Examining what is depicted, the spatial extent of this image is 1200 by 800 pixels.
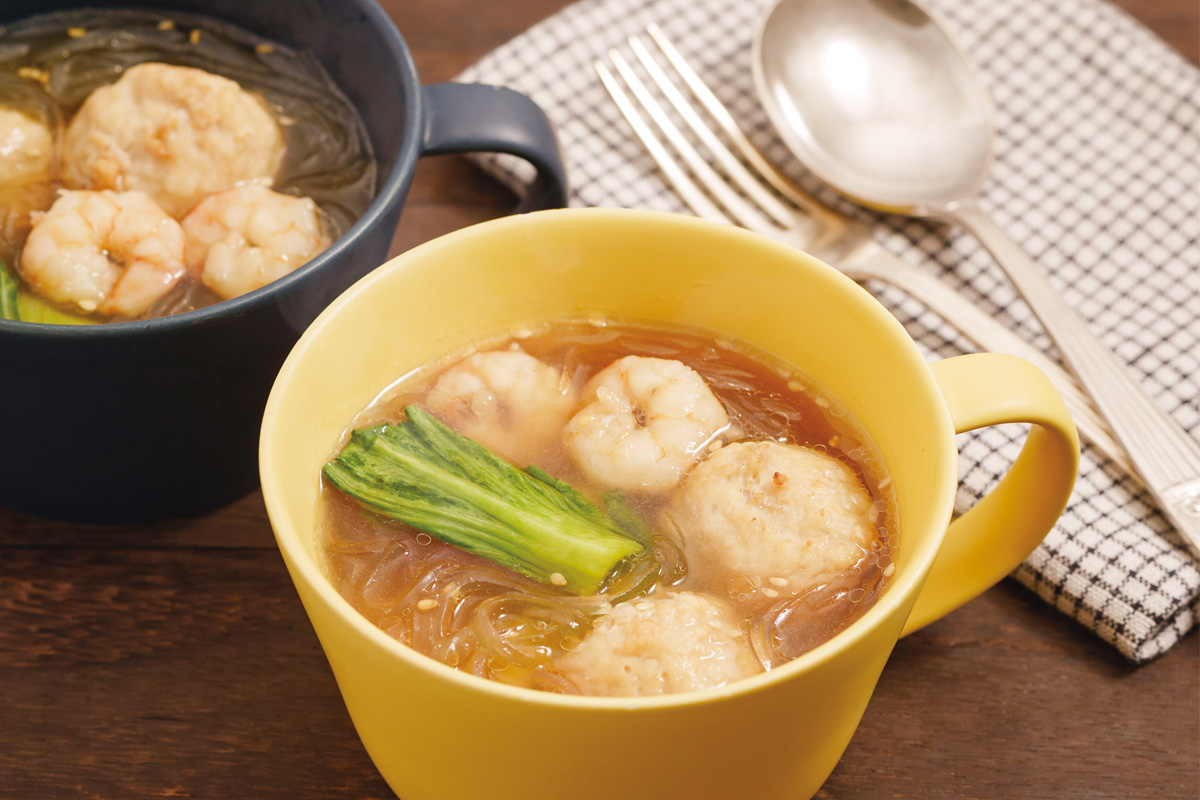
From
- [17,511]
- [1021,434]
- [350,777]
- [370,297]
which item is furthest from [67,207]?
[1021,434]

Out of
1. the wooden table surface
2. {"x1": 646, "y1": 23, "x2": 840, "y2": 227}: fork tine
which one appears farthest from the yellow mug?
{"x1": 646, "y1": 23, "x2": 840, "y2": 227}: fork tine

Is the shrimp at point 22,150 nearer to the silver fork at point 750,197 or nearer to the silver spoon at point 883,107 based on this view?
the silver fork at point 750,197

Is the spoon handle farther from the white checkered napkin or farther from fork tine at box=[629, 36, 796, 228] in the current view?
fork tine at box=[629, 36, 796, 228]

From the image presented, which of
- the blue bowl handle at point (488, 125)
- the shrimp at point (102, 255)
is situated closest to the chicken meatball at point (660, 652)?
the blue bowl handle at point (488, 125)

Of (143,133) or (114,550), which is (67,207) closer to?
(143,133)

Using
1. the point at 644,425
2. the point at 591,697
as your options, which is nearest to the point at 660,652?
the point at 591,697
